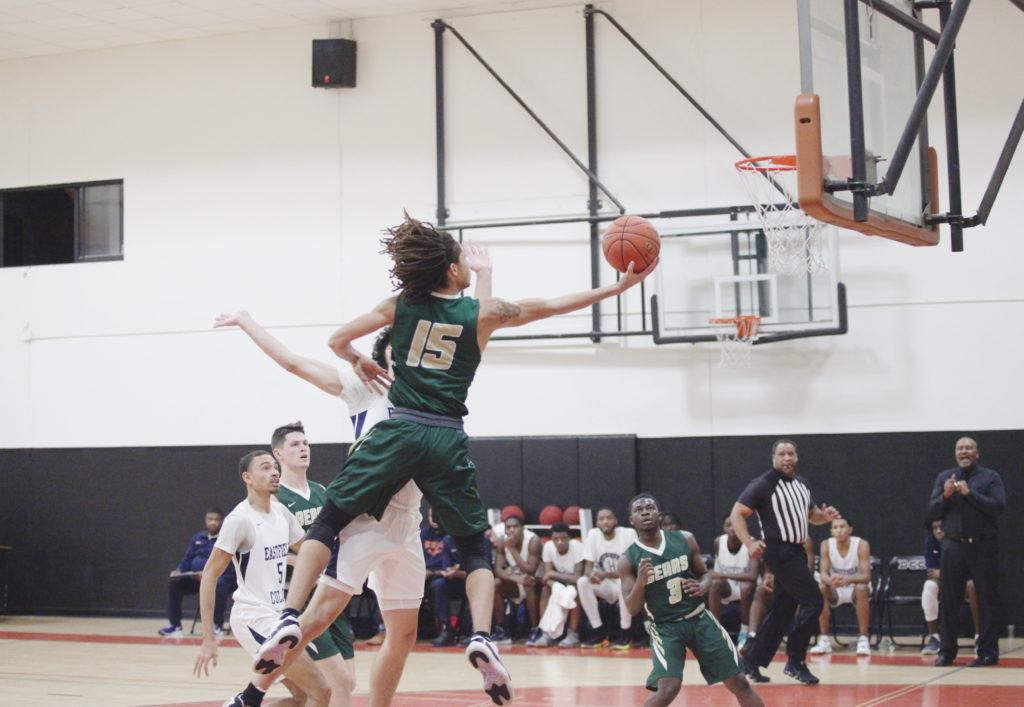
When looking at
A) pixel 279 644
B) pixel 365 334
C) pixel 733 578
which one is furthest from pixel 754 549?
pixel 279 644

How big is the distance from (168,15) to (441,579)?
7.44m

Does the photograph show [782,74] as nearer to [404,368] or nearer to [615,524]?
[615,524]

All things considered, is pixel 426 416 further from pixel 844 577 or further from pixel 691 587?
pixel 844 577

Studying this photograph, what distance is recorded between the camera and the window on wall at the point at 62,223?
55.6 feet

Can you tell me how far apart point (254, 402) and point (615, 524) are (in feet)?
16.7

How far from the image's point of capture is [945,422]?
13.5 meters

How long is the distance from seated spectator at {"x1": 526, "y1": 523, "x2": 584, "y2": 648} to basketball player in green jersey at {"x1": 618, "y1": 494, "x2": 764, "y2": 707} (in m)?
5.52

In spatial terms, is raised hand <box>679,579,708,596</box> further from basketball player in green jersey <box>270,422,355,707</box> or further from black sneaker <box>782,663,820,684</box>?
black sneaker <box>782,663,820,684</box>

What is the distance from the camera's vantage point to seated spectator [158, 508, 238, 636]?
14.6m

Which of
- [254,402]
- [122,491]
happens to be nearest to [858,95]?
[254,402]

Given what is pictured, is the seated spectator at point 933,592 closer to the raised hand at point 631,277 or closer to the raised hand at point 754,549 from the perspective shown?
the raised hand at point 754,549

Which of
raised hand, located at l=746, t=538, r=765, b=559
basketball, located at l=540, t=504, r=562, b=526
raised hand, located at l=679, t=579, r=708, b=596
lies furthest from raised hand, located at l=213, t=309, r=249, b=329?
basketball, located at l=540, t=504, r=562, b=526

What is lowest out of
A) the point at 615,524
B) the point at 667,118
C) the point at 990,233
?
the point at 615,524

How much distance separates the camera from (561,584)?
13.3 m
